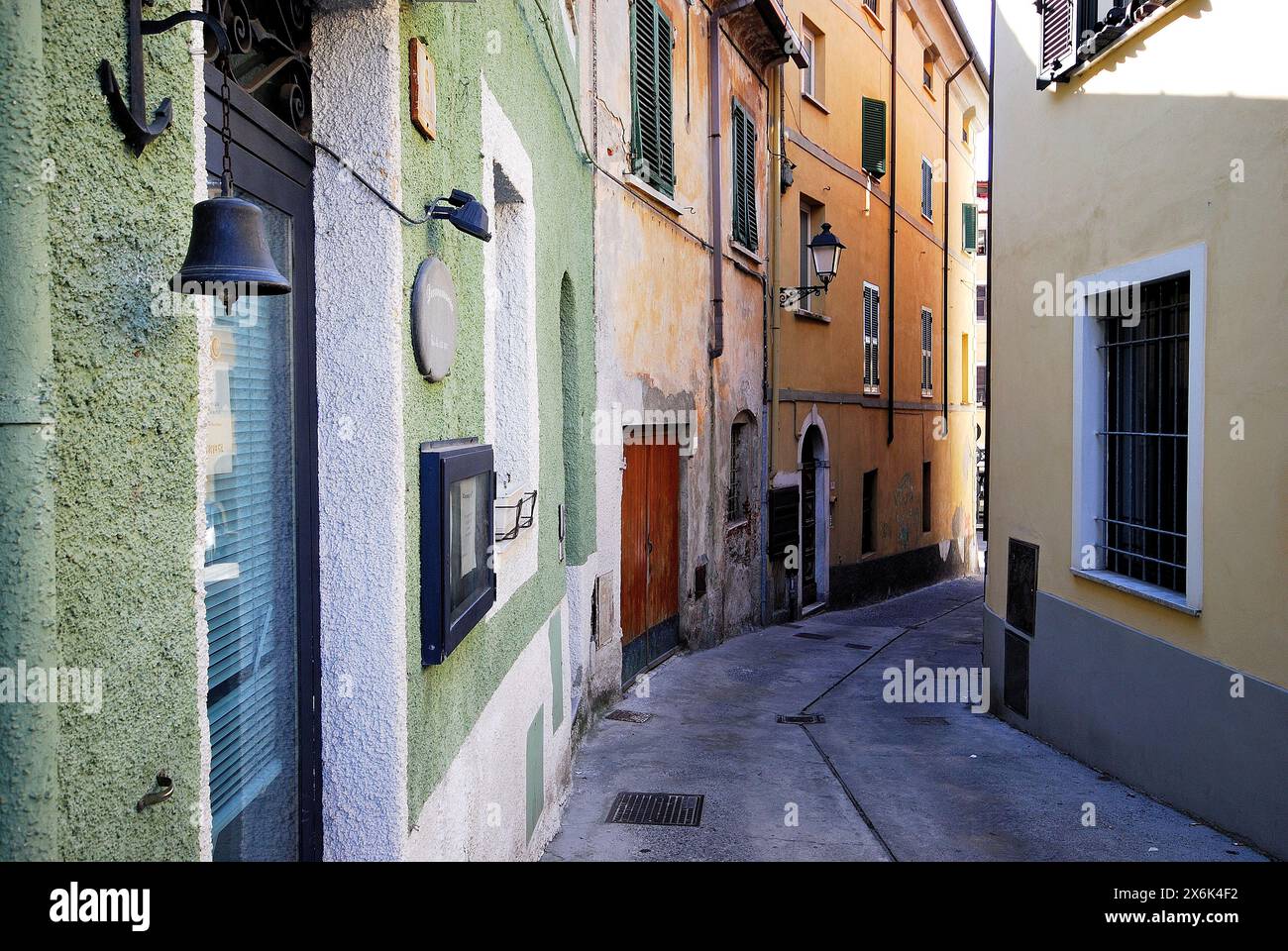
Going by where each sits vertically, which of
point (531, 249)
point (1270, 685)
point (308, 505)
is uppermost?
point (531, 249)

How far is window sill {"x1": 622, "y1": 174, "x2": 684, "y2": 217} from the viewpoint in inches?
344

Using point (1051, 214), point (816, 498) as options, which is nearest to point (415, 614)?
point (1051, 214)

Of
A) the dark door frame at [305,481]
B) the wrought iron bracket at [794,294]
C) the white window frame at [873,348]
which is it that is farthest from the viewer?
the white window frame at [873,348]

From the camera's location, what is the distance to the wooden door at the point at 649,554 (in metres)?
9.12

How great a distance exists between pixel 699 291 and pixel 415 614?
333 inches

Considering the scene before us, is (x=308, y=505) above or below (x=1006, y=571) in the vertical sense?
above

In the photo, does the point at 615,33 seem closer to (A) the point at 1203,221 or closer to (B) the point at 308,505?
(A) the point at 1203,221

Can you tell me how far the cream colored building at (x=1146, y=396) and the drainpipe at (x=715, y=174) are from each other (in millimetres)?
3181

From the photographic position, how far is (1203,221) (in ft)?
19.4

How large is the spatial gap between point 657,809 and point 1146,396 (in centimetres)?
386

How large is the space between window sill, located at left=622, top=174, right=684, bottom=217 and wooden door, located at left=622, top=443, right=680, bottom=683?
208cm

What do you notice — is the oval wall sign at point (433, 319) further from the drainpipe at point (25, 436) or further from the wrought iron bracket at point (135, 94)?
the drainpipe at point (25, 436)

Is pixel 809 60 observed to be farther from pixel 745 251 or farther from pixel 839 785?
pixel 839 785

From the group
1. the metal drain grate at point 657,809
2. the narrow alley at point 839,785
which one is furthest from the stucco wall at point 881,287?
the metal drain grate at point 657,809
